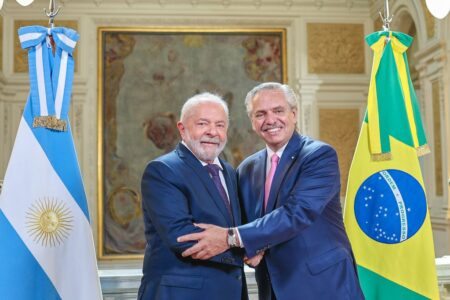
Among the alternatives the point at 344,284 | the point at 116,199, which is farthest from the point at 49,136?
the point at 116,199

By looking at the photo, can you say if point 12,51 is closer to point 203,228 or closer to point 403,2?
point 403,2

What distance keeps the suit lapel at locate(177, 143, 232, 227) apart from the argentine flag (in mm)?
867

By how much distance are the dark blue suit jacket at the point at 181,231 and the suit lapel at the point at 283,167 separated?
0.88ft

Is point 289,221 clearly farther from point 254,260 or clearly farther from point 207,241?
point 207,241

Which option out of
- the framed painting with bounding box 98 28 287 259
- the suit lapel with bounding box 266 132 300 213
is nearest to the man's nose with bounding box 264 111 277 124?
the suit lapel with bounding box 266 132 300 213

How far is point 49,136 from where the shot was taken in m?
3.47

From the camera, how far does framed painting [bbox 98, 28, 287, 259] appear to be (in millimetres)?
10359

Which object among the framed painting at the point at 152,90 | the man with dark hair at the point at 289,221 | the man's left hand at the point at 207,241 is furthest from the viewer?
the framed painting at the point at 152,90

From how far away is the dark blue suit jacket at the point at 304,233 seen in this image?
289cm

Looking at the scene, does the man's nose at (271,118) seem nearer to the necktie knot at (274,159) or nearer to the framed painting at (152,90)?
the necktie knot at (274,159)

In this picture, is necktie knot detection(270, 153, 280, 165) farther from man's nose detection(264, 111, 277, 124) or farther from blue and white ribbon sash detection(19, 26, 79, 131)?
blue and white ribbon sash detection(19, 26, 79, 131)

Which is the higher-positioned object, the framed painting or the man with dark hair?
the framed painting

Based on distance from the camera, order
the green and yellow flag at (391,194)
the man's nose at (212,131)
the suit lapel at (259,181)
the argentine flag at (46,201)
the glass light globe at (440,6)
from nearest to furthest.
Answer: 1. the man's nose at (212,131)
2. the suit lapel at (259,181)
3. the argentine flag at (46,201)
4. the green and yellow flag at (391,194)
5. the glass light globe at (440,6)

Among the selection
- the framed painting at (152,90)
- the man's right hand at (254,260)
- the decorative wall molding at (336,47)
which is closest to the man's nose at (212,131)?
the man's right hand at (254,260)
